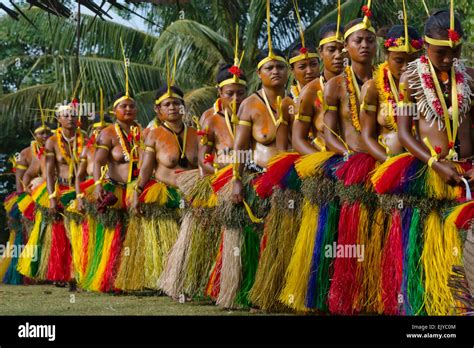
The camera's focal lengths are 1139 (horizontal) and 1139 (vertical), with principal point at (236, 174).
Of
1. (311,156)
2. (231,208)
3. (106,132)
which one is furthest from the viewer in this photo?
(106,132)

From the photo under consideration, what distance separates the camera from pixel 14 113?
1941cm

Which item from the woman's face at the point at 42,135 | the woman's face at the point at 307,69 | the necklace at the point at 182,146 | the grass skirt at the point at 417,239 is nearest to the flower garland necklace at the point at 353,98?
the grass skirt at the point at 417,239

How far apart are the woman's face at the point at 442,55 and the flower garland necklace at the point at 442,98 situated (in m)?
0.03

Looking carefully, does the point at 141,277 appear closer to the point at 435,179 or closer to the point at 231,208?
the point at 231,208

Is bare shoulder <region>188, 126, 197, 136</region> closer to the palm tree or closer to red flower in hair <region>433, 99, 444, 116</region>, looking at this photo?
red flower in hair <region>433, 99, 444, 116</region>

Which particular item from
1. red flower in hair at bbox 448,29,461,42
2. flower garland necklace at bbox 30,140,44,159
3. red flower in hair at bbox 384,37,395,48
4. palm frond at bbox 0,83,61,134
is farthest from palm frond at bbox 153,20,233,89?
red flower in hair at bbox 448,29,461,42

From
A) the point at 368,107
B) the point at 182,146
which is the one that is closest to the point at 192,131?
the point at 182,146

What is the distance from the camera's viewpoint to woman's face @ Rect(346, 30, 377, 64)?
6840 mm

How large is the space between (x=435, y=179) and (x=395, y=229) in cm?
46

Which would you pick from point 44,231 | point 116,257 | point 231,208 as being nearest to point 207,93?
point 44,231

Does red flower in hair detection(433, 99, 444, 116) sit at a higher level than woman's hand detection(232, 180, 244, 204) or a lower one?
higher

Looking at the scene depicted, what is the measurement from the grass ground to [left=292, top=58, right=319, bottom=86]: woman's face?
1.65 metres

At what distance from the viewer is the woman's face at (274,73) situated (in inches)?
307

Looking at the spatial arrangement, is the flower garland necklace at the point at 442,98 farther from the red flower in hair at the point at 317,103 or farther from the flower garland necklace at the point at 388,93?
the red flower in hair at the point at 317,103
